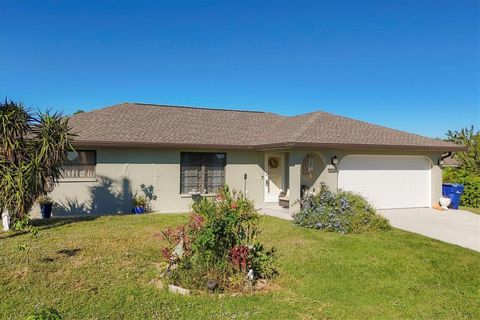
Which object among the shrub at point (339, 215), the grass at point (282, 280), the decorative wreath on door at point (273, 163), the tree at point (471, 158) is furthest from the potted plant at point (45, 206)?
the tree at point (471, 158)

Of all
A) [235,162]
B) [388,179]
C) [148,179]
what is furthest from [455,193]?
[148,179]

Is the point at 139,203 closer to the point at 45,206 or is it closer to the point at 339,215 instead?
the point at 45,206

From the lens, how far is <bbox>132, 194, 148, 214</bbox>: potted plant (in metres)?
13.3

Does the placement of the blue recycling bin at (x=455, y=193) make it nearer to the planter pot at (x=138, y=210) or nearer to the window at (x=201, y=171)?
the window at (x=201, y=171)

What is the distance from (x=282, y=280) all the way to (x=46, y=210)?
9623 mm

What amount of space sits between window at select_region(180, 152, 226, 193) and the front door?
216cm

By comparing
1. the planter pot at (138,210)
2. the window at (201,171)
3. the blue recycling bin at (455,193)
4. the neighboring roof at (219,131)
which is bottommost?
the planter pot at (138,210)

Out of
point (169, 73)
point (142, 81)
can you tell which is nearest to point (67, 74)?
point (142, 81)

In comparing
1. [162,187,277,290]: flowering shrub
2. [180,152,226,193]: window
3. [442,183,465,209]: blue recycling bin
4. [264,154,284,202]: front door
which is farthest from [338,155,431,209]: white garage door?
[162,187,277,290]: flowering shrub

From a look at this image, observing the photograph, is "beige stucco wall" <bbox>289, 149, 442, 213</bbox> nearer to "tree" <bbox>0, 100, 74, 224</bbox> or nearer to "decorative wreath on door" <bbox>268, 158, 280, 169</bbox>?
"decorative wreath on door" <bbox>268, 158, 280, 169</bbox>

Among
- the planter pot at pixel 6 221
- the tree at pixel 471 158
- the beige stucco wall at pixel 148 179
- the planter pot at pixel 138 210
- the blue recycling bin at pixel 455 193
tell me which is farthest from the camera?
the tree at pixel 471 158

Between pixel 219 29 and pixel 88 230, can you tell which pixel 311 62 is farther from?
pixel 88 230

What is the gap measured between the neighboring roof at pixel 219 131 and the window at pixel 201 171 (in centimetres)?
72

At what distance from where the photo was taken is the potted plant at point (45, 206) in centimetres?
1198
